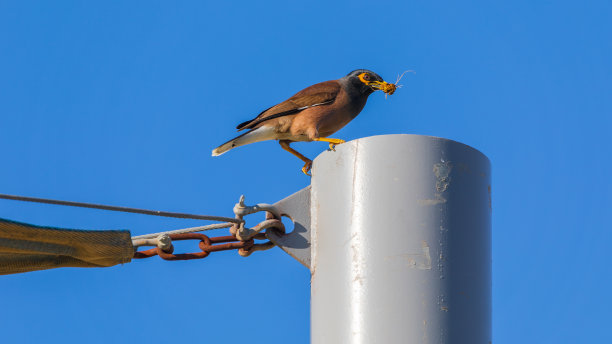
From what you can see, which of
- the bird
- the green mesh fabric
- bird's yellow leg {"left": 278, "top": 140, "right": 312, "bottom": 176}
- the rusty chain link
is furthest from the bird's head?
the green mesh fabric

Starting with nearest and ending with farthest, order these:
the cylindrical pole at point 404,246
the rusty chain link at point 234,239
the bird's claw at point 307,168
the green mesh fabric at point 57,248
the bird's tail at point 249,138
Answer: the cylindrical pole at point 404,246 < the green mesh fabric at point 57,248 < the rusty chain link at point 234,239 < the bird's claw at point 307,168 < the bird's tail at point 249,138

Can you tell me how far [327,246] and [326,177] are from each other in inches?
11.5

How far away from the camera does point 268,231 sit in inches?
139

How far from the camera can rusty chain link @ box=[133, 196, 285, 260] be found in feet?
11.0

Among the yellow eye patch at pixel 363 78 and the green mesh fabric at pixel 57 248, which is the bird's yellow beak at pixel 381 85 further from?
the green mesh fabric at pixel 57 248

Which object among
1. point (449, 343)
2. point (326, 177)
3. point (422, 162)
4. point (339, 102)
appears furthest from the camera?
point (339, 102)

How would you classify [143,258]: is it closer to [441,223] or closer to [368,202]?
[368,202]

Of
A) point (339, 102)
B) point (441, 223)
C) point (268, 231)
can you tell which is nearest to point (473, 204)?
→ point (441, 223)

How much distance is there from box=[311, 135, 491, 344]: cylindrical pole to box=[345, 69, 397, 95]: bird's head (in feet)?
11.5

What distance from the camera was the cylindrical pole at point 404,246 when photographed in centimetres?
289

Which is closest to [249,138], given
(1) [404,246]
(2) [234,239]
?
(2) [234,239]

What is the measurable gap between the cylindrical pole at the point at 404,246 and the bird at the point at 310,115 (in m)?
2.79

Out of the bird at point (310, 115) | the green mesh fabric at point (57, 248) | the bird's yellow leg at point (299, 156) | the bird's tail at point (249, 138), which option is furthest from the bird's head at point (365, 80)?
the green mesh fabric at point (57, 248)

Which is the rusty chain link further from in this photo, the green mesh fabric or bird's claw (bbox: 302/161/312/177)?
bird's claw (bbox: 302/161/312/177)
